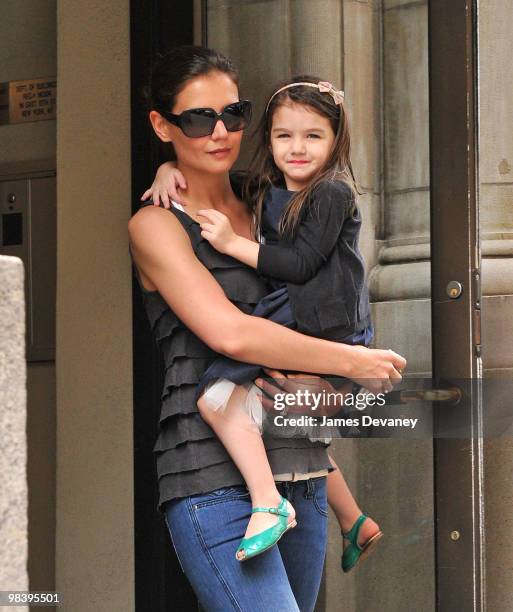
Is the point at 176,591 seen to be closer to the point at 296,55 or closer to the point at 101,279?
the point at 101,279

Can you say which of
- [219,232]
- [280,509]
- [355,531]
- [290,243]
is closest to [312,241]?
[290,243]

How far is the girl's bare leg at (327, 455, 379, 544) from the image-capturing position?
10.5 ft

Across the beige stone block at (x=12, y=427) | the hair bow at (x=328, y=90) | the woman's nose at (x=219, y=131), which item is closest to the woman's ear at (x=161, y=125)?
the woman's nose at (x=219, y=131)

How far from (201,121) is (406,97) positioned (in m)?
0.90

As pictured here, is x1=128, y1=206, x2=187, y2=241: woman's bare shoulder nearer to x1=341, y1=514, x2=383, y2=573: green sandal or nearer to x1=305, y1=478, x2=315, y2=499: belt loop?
x1=305, y1=478, x2=315, y2=499: belt loop

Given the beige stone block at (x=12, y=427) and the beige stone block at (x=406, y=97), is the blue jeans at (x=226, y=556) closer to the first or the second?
the beige stone block at (x=12, y=427)

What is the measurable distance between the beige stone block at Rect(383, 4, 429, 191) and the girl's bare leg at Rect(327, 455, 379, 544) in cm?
87

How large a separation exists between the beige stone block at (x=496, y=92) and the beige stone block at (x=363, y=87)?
334 millimetres

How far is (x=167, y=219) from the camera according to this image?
109 inches

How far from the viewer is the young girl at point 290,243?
8.87 feet

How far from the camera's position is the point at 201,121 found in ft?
9.31

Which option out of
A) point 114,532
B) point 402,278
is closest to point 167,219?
point 402,278

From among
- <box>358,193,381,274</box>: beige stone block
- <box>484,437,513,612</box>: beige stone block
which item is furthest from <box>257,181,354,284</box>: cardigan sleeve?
<box>484,437,513,612</box>: beige stone block

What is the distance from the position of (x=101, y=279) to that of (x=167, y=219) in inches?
47.1
